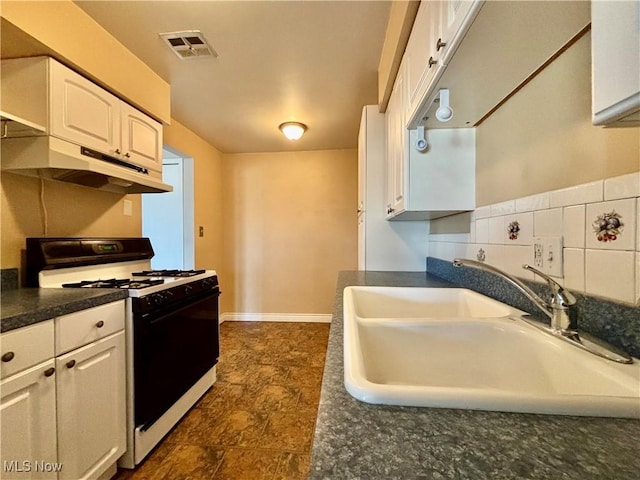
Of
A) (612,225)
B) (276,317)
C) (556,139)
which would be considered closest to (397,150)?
(556,139)

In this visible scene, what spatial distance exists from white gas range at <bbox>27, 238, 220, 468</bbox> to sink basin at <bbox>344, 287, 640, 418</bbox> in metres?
1.06

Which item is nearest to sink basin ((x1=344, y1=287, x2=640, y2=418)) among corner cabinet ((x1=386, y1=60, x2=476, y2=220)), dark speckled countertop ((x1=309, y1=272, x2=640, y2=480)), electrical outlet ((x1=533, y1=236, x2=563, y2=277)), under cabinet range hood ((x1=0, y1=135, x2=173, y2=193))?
dark speckled countertop ((x1=309, y1=272, x2=640, y2=480))

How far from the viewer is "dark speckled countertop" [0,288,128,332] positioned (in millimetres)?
946

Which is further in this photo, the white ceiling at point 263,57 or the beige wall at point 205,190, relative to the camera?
the beige wall at point 205,190

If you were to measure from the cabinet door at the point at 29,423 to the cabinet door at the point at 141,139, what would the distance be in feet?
4.48

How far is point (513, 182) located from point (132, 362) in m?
1.86

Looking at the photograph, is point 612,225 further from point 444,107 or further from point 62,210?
point 62,210

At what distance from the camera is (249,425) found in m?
1.78

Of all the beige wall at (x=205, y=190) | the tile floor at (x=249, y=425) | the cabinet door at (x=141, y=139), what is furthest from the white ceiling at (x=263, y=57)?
the tile floor at (x=249, y=425)

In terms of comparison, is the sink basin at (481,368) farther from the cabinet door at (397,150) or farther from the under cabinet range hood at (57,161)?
the under cabinet range hood at (57,161)

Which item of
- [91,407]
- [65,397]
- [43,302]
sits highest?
[43,302]

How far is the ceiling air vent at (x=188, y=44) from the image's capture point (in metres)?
1.71

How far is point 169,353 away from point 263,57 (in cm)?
193

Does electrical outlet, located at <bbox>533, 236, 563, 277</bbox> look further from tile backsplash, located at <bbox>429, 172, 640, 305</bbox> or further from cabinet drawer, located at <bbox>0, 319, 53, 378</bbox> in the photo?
cabinet drawer, located at <bbox>0, 319, 53, 378</bbox>
